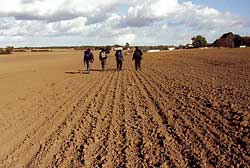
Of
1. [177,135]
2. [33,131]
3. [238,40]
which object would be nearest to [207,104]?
[177,135]

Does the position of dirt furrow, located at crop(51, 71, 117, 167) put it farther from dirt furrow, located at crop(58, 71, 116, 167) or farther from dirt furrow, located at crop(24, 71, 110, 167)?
dirt furrow, located at crop(24, 71, 110, 167)

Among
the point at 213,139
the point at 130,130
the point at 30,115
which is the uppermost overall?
the point at 213,139

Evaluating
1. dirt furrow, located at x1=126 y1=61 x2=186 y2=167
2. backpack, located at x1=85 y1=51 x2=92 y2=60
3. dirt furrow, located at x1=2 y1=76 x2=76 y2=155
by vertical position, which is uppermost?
backpack, located at x1=85 y1=51 x2=92 y2=60

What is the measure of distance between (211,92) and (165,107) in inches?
145

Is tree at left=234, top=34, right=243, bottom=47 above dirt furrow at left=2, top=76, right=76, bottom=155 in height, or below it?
below

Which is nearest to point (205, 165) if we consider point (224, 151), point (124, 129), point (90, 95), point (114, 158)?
point (224, 151)

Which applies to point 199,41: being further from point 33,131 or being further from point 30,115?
point 33,131

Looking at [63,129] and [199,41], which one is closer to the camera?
[63,129]

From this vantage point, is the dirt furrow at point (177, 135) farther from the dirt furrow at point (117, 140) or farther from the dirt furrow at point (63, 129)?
the dirt furrow at point (63, 129)

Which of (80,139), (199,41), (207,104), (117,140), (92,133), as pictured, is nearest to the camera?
(117,140)

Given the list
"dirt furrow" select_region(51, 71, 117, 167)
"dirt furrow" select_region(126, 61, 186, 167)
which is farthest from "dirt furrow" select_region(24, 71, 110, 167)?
"dirt furrow" select_region(126, 61, 186, 167)

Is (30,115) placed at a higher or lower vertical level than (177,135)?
lower

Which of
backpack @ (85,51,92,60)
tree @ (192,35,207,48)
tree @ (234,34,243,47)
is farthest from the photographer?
tree @ (192,35,207,48)

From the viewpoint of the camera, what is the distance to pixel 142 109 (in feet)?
43.2
